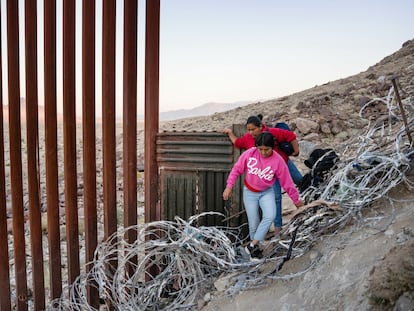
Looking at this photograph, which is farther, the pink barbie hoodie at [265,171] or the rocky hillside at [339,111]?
the rocky hillside at [339,111]

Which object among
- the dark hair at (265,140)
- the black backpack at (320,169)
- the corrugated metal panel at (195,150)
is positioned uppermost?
the dark hair at (265,140)

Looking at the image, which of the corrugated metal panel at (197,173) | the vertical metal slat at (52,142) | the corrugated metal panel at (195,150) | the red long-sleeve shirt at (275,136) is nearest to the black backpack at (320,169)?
the red long-sleeve shirt at (275,136)

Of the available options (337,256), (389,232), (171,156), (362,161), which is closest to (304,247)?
(337,256)

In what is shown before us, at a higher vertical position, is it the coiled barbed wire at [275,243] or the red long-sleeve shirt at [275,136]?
the red long-sleeve shirt at [275,136]

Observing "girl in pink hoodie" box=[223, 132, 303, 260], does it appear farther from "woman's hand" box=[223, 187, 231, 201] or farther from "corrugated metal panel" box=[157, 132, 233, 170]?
"corrugated metal panel" box=[157, 132, 233, 170]

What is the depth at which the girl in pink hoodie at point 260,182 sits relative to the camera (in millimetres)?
3596

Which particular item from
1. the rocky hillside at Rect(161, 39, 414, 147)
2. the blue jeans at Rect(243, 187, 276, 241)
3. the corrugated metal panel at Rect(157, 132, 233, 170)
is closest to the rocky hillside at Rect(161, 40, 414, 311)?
the blue jeans at Rect(243, 187, 276, 241)

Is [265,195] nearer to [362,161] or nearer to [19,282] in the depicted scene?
[362,161]

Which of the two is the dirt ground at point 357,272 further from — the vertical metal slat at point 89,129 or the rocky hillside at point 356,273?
the vertical metal slat at point 89,129

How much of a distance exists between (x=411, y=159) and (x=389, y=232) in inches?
36.1

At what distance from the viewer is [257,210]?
3801 mm

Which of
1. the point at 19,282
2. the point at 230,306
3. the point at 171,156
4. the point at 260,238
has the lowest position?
the point at 19,282

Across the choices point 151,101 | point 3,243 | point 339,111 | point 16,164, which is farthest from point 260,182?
point 339,111

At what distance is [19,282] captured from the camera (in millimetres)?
4328
